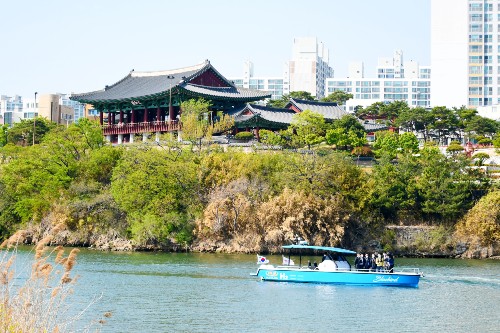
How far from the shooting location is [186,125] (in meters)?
70.5

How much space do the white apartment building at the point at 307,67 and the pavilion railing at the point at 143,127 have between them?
314 ft

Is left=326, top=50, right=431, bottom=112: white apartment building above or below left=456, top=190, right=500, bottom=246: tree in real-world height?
above

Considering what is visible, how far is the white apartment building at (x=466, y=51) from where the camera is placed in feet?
400

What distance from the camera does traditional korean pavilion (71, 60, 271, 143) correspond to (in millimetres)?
78250

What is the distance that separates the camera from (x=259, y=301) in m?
34.6

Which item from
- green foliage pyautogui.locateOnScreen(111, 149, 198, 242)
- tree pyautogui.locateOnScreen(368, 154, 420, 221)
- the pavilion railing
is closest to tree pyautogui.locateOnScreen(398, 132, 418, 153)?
tree pyautogui.locateOnScreen(368, 154, 420, 221)

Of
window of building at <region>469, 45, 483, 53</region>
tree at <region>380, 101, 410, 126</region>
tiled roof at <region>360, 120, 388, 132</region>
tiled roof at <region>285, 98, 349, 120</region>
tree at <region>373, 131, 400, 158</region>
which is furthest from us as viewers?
window of building at <region>469, 45, 483, 53</region>

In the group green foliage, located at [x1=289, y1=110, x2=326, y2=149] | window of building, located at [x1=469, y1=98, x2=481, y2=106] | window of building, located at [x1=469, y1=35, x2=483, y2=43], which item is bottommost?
green foliage, located at [x1=289, y1=110, x2=326, y2=149]

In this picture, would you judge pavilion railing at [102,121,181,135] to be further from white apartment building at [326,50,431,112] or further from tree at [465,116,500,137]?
white apartment building at [326,50,431,112]

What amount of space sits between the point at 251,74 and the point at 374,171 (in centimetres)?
13825

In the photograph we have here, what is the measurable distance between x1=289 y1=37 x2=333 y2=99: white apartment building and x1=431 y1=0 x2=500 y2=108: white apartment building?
169 ft

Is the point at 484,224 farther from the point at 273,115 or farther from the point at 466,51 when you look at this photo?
the point at 466,51

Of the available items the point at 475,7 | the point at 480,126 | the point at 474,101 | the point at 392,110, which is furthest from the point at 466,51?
the point at 480,126

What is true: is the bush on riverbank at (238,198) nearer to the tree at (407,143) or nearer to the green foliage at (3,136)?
the tree at (407,143)
